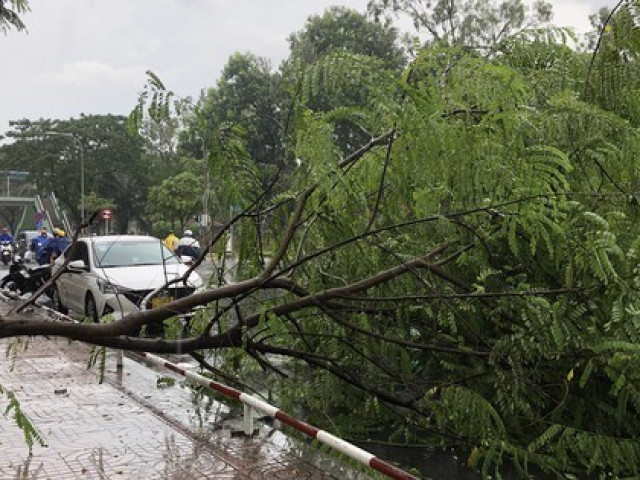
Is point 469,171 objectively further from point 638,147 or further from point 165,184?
point 165,184

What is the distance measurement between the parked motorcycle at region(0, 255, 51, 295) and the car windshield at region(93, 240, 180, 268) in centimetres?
338

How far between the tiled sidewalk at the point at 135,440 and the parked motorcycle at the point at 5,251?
23958 millimetres

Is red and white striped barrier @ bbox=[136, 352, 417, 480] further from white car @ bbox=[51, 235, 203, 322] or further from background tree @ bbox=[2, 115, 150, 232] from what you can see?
background tree @ bbox=[2, 115, 150, 232]

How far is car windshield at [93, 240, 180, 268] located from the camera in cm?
1323

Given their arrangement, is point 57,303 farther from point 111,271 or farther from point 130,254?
point 111,271

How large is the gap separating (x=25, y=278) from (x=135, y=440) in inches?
464

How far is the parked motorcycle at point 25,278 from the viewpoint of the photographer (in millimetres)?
16578

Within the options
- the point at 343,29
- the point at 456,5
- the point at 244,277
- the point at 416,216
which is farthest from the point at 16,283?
the point at 343,29

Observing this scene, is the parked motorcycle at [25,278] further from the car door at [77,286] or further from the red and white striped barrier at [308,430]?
the red and white striped barrier at [308,430]

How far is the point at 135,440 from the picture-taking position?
21.1 ft

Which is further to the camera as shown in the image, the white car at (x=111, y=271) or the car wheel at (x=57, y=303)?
the car wheel at (x=57, y=303)

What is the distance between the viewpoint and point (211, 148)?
4789 millimetres

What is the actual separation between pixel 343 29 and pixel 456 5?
26.5ft

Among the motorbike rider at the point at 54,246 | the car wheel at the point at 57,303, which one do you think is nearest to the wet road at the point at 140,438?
the car wheel at the point at 57,303
